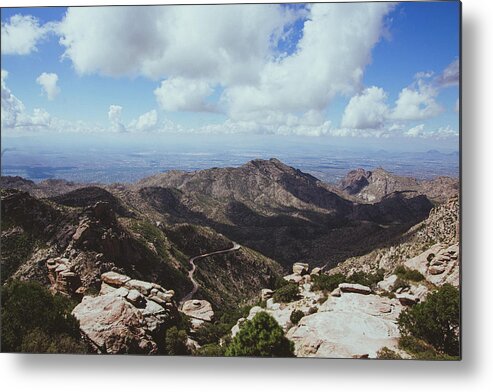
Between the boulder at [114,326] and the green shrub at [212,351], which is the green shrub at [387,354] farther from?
the boulder at [114,326]

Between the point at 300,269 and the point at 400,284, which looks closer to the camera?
the point at 400,284

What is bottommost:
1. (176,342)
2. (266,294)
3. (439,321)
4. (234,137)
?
(176,342)

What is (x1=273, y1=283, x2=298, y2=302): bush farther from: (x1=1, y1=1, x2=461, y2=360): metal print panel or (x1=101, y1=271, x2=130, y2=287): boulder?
(x1=101, y1=271, x2=130, y2=287): boulder

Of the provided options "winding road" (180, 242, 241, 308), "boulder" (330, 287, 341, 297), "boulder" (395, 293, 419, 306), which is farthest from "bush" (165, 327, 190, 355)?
"boulder" (395, 293, 419, 306)

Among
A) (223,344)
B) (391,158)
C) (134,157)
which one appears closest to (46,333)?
(223,344)

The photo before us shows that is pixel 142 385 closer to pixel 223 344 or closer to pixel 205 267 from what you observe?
pixel 223 344

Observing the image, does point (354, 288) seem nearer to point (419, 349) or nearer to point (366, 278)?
point (366, 278)

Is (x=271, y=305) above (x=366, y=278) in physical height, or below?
below

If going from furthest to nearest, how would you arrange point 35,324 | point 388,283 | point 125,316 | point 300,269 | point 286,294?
point 300,269, point 286,294, point 388,283, point 125,316, point 35,324

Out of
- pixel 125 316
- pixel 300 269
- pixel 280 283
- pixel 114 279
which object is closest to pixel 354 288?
pixel 280 283
